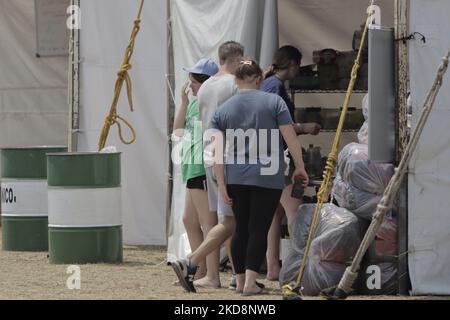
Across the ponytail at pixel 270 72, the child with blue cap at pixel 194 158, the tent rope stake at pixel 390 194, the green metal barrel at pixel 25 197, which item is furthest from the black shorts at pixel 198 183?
the green metal barrel at pixel 25 197

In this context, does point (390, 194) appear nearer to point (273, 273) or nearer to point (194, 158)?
point (194, 158)

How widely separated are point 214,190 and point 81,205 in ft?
6.22

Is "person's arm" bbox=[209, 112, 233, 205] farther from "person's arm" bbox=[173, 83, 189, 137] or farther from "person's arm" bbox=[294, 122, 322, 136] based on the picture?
"person's arm" bbox=[294, 122, 322, 136]

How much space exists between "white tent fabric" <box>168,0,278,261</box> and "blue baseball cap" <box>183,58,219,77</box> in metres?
0.66

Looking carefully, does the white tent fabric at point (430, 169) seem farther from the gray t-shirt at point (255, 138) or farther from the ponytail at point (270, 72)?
the ponytail at point (270, 72)

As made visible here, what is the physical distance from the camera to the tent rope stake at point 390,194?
7.95m

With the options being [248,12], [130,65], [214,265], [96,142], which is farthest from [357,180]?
[96,142]

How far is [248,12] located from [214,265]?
2.04m

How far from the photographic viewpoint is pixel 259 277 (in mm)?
10023

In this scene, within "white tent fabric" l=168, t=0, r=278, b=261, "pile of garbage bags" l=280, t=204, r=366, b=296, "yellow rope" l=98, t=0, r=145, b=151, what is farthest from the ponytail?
"yellow rope" l=98, t=0, r=145, b=151

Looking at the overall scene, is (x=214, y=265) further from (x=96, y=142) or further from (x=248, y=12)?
(x=96, y=142)

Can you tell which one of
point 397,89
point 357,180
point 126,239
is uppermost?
point 397,89

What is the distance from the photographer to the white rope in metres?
7.95
